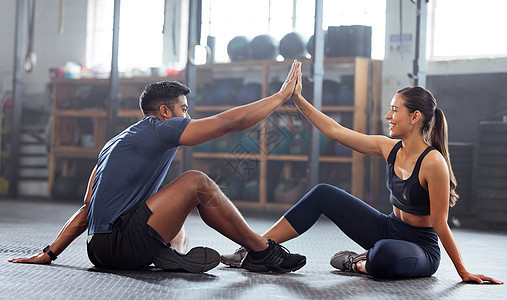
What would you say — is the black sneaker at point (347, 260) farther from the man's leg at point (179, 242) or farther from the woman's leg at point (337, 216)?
the man's leg at point (179, 242)

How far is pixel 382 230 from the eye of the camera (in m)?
2.72

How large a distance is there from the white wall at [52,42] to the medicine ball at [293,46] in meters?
3.33

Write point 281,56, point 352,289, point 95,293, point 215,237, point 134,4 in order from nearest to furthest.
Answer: point 95,293 < point 352,289 < point 215,237 < point 281,56 < point 134,4

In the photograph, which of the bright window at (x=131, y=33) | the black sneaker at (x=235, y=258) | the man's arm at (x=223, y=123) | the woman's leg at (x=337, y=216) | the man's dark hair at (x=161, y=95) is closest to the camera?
the man's arm at (x=223, y=123)

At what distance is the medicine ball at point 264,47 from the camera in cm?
729

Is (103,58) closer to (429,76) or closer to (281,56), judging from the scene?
(281,56)

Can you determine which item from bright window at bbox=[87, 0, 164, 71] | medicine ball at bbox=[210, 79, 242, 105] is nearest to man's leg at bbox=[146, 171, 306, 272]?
medicine ball at bbox=[210, 79, 242, 105]

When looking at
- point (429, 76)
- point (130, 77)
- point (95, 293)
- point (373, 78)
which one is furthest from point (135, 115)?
point (95, 293)

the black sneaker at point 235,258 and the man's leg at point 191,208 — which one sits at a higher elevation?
the man's leg at point 191,208

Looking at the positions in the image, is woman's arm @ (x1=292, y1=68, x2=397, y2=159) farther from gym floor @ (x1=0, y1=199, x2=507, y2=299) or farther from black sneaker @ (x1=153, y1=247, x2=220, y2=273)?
black sneaker @ (x1=153, y1=247, x2=220, y2=273)

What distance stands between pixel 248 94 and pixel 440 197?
4.91 metres

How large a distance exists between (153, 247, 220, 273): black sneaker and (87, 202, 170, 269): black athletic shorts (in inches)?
2.4

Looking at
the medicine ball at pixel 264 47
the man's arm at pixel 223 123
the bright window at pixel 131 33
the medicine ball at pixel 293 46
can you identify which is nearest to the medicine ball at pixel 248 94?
the medicine ball at pixel 264 47

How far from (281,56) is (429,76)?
182 centimetres
